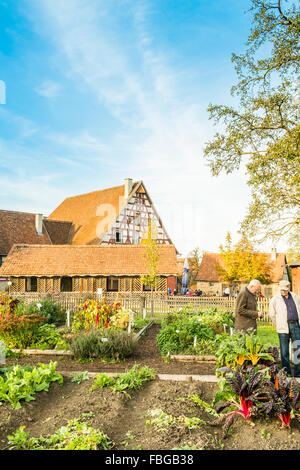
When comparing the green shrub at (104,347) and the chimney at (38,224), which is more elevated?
the chimney at (38,224)

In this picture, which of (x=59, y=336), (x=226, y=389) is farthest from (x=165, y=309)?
(x=226, y=389)

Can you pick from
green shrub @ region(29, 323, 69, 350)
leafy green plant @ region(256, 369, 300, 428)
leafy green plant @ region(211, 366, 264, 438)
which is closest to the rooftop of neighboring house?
green shrub @ region(29, 323, 69, 350)

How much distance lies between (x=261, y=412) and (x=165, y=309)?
14.8 meters

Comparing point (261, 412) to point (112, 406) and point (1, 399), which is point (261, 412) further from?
point (1, 399)

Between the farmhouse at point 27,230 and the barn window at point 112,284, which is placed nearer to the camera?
the barn window at point 112,284

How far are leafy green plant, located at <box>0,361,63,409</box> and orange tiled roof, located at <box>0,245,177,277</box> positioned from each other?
70.2 ft

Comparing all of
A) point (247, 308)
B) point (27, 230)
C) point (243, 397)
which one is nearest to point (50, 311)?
point (247, 308)

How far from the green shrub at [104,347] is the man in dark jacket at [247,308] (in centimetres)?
237

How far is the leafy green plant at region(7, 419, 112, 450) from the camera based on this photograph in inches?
146

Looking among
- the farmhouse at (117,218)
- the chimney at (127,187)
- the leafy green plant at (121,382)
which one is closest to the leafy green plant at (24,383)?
the leafy green plant at (121,382)

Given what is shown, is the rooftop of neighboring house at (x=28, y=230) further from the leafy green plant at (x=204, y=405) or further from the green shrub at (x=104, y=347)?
the leafy green plant at (x=204, y=405)

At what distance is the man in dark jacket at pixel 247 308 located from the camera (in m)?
7.24

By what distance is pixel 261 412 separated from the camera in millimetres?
4371

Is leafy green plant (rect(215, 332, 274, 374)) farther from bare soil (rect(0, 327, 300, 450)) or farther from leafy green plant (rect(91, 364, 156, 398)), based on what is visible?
leafy green plant (rect(91, 364, 156, 398))
